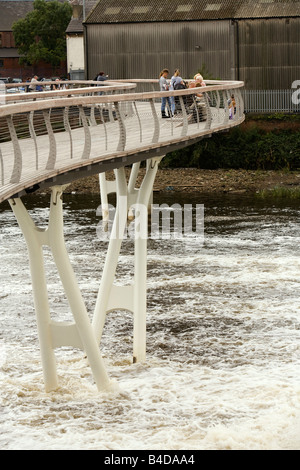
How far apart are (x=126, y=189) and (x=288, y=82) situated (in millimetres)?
Answer: 36879

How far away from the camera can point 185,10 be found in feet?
180

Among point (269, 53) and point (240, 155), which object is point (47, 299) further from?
point (269, 53)

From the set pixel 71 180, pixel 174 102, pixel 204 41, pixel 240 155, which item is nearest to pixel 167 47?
pixel 204 41

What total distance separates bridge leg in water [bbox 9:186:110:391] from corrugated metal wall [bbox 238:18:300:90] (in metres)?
39.1

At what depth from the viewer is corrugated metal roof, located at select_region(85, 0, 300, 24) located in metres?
53.5

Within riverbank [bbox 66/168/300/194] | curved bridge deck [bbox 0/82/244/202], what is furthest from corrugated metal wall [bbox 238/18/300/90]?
curved bridge deck [bbox 0/82/244/202]

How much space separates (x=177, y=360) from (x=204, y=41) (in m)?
37.4

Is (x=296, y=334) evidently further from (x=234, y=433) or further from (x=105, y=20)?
(x=105, y=20)

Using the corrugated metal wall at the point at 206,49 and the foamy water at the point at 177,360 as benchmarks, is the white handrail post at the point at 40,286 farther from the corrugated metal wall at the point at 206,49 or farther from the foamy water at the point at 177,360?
the corrugated metal wall at the point at 206,49

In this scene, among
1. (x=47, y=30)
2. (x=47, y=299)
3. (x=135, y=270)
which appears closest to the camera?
(x=47, y=299)

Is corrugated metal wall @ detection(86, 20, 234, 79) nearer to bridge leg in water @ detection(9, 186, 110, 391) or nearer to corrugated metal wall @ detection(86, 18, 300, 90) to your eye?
corrugated metal wall @ detection(86, 18, 300, 90)

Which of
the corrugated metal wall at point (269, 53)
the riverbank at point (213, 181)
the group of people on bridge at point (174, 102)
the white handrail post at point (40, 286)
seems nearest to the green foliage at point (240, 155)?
the riverbank at point (213, 181)

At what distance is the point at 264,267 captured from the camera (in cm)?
2756

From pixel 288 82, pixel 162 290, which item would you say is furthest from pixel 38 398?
pixel 288 82
